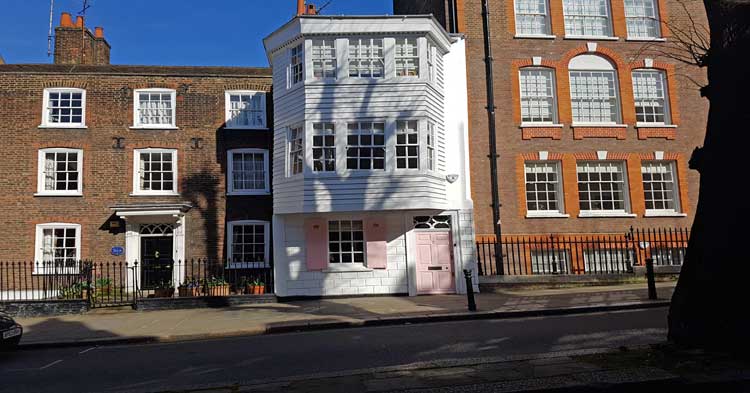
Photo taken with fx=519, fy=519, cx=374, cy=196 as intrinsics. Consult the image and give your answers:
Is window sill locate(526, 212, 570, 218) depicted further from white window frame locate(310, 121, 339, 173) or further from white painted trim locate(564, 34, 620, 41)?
white window frame locate(310, 121, 339, 173)

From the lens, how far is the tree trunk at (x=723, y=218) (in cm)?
649

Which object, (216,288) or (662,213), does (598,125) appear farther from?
(216,288)

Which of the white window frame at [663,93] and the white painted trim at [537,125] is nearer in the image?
the white painted trim at [537,125]

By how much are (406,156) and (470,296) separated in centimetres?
533

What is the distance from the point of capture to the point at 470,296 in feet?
41.3

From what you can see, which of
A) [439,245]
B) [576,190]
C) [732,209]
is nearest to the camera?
[732,209]

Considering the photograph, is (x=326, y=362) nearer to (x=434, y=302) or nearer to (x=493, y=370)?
(x=493, y=370)

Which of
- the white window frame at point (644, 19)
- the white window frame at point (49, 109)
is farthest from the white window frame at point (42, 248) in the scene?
the white window frame at point (644, 19)

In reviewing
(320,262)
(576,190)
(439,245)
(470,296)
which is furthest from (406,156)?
(576,190)

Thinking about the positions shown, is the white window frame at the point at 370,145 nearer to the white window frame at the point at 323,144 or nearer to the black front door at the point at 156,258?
the white window frame at the point at 323,144

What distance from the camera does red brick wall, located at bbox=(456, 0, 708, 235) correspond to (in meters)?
18.2

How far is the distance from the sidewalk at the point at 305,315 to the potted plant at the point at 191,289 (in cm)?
167

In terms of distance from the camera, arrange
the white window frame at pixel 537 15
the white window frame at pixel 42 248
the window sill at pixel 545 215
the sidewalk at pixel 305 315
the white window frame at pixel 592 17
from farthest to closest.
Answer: the white window frame at pixel 592 17, the white window frame at pixel 537 15, the window sill at pixel 545 215, the white window frame at pixel 42 248, the sidewalk at pixel 305 315

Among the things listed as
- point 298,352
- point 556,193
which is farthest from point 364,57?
point 298,352
